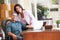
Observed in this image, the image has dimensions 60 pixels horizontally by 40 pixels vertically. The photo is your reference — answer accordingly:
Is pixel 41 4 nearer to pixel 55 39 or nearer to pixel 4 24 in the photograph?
pixel 4 24

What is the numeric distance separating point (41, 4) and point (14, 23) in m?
1.97

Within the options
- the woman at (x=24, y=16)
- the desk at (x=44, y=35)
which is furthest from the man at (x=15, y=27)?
the desk at (x=44, y=35)

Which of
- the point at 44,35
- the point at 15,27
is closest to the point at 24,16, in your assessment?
the point at 15,27

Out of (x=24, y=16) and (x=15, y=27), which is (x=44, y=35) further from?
(x=24, y=16)

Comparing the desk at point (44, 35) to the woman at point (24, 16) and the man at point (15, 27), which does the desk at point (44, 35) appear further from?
the woman at point (24, 16)

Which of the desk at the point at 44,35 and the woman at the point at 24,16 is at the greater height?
the woman at the point at 24,16

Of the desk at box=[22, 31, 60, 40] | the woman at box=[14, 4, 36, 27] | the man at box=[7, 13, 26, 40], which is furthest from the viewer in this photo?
the woman at box=[14, 4, 36, 27]

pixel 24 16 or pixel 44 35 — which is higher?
pixel 24 16

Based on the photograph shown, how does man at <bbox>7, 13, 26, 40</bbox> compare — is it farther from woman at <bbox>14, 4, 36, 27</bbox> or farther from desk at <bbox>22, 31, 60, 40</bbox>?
desk at <bbox>22, 31, 60, 40</bbox>

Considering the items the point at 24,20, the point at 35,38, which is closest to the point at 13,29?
the point at 24,20

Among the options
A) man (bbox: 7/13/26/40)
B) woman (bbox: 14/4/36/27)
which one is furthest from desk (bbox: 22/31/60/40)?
woman (bbox: 14/4/36/27)

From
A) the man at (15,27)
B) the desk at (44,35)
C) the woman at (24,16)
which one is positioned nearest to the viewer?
the desk at (44,35)

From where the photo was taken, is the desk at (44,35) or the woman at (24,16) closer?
the desk at (44,35)

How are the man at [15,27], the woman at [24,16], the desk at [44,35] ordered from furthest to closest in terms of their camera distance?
the woman at [24,16], the man at [15,27], the desk at [44,35]
